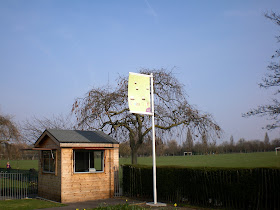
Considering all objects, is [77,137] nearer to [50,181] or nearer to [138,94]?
[50,181]

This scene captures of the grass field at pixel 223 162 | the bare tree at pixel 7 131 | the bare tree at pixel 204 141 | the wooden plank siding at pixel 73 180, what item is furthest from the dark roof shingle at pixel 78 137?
the grass field at pixel 223 162

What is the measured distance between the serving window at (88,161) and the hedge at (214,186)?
6.25 ft

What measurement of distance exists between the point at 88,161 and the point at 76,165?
757mm

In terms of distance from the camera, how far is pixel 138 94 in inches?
506

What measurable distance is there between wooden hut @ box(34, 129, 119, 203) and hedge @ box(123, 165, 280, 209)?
1603 mm

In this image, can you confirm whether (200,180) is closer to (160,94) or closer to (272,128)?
(272,128)

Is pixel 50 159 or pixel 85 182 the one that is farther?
pixel 50 159

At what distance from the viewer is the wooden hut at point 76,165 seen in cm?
1455

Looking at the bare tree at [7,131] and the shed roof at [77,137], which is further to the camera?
the bare tree at [7,131]

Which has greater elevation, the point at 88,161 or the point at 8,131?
the point at 8,131

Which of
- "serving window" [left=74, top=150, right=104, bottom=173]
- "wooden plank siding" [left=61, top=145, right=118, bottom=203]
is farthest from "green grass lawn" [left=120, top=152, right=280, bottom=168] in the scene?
"serving window" [left=74, top=150, right=104, bottom=173]

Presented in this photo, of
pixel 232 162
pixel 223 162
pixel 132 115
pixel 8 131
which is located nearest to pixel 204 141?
pixel 132 115

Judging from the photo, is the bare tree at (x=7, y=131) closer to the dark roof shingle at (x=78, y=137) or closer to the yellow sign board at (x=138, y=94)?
the dark roof shingle at (x=78, y=137)

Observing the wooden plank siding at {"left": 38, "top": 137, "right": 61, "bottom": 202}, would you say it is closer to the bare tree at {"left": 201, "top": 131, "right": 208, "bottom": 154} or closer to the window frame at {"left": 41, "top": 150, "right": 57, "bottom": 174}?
the window frame at {"left": 41, "top": 150, "right": 57, "bottom": 174}
